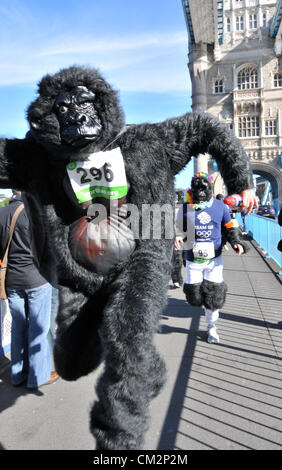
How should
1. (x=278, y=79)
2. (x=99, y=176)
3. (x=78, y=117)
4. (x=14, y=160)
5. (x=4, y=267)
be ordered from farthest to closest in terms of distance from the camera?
(x=278, y=79) < (x=4, y=267) < (x=14, y=160) < (x=99, y=176) < (x=78, y=117)

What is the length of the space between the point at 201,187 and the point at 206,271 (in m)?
1.10

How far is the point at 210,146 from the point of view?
6.60 feet

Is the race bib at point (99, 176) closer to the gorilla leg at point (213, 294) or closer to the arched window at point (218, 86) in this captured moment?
the gorilla leg at point (213, 294)

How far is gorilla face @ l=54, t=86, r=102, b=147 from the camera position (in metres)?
1.82

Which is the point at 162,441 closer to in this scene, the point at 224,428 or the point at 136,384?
the point at 224,428

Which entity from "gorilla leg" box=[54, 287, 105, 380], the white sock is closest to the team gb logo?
the white sock

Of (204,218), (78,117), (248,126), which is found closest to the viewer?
(78,117)

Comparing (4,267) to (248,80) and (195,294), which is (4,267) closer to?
(195,294)

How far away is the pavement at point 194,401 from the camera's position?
2.57m

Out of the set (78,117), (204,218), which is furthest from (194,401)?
(78,117)

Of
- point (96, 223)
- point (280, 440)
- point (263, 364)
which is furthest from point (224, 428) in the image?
point (96, 223)

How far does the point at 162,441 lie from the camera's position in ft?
8.37

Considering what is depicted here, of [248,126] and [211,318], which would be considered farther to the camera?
[248,126]

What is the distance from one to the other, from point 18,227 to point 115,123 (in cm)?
210
